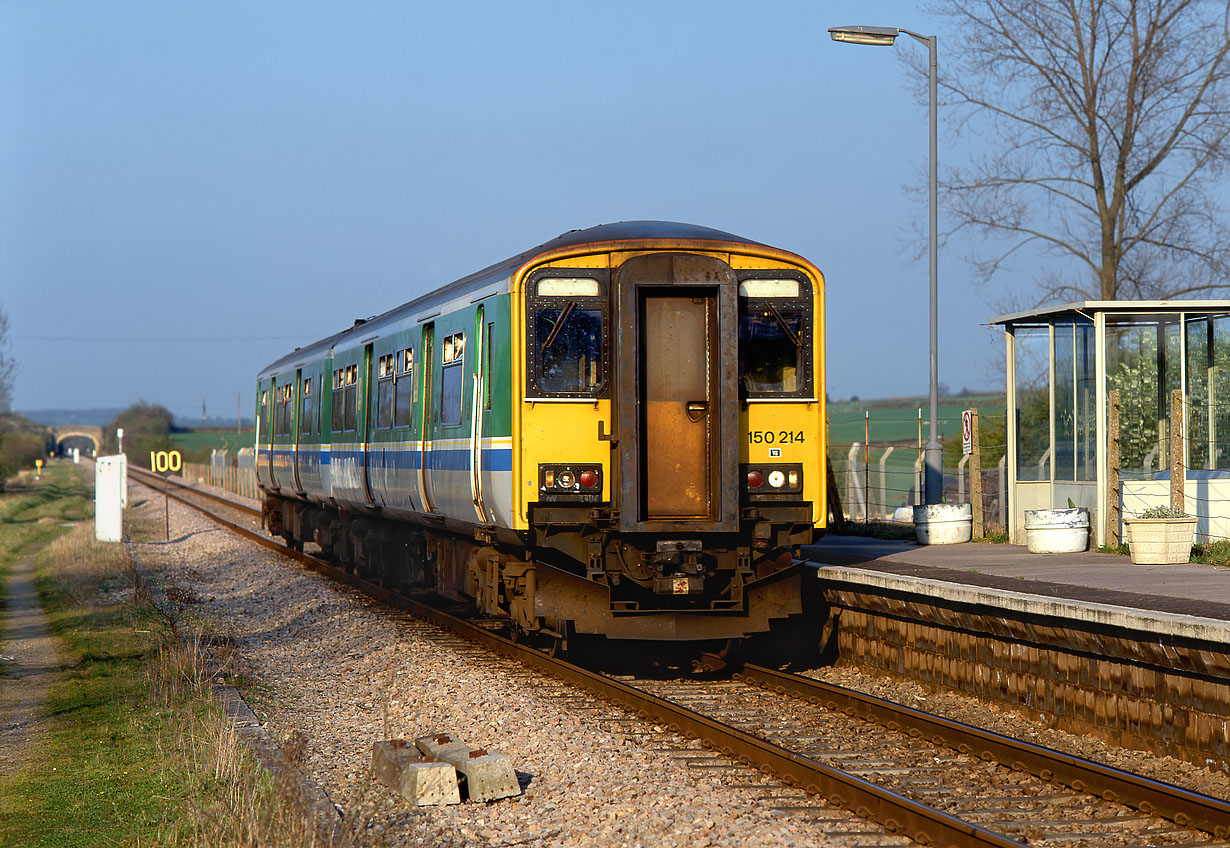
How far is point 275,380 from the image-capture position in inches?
1035

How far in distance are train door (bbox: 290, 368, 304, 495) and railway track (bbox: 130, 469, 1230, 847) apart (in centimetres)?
1280

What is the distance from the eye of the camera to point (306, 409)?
22.2m

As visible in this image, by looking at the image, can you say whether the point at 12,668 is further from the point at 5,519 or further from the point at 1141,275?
the point at 5,519

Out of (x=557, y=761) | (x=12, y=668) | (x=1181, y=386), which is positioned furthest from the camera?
(x=1181, y=386)

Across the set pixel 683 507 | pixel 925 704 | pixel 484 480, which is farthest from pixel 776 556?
pixel 484 480

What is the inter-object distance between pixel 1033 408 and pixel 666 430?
23.5ft

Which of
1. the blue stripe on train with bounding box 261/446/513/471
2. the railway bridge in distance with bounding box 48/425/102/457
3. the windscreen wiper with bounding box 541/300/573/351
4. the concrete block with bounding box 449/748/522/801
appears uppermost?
the railway bridge in distance with bounding box 48/425/102/457

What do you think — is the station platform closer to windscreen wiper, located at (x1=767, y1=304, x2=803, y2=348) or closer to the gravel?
windscreen wiper, located at (x1=767, y1=304, x2=803, y2=348)

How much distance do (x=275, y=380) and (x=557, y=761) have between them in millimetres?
19210

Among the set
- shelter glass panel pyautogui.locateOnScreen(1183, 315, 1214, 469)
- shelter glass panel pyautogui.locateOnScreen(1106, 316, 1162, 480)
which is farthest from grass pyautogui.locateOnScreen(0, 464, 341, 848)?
shelter glass panel pyautogui.locateOnScreen(1183, 315, 1214, 469)

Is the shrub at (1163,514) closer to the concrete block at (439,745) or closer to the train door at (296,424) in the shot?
the concrete block at (439,745)

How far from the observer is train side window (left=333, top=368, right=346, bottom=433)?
19.1 meters

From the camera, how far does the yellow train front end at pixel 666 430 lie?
1093cm

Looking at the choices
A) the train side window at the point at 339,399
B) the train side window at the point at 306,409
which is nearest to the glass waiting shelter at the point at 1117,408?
the train side window at the point at 339,399
